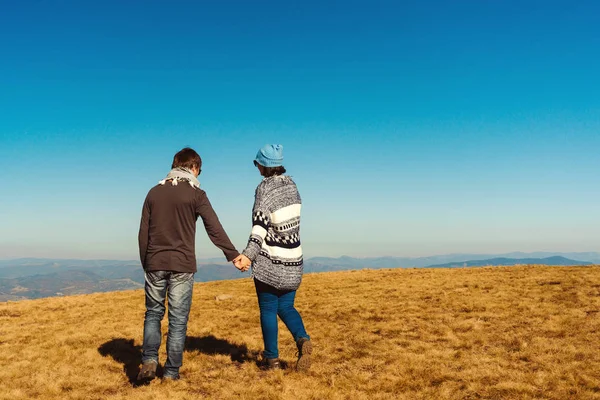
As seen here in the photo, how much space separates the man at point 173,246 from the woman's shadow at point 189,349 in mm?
1294

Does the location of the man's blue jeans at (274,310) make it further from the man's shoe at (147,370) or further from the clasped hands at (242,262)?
the man's shoe at (147,370)

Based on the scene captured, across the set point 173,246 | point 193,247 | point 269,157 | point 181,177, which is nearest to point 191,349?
point 193,247

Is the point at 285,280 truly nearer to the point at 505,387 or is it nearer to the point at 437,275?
the point at 505,387

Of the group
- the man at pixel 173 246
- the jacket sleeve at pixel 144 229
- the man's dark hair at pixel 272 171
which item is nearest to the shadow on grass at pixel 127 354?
the man at pixel 173 246

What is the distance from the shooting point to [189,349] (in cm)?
920

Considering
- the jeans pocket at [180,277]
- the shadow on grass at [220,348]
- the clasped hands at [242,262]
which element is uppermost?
the clasped hands at [242,262]

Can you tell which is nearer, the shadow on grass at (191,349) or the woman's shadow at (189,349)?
the shadow on grass at (191,349)

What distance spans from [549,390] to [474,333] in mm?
3986

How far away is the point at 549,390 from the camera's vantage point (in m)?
6.27

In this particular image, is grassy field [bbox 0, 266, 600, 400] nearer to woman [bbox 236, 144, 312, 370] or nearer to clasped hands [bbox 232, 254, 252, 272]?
woman [bbox 236, 144, 312, 370]

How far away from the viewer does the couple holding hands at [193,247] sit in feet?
21.1

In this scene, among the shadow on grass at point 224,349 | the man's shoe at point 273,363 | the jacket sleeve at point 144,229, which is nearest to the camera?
the jacket sleeve at point 144,229

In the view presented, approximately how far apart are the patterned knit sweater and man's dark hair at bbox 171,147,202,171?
1.11 m

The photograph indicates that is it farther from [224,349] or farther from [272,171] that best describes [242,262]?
[224,349]
